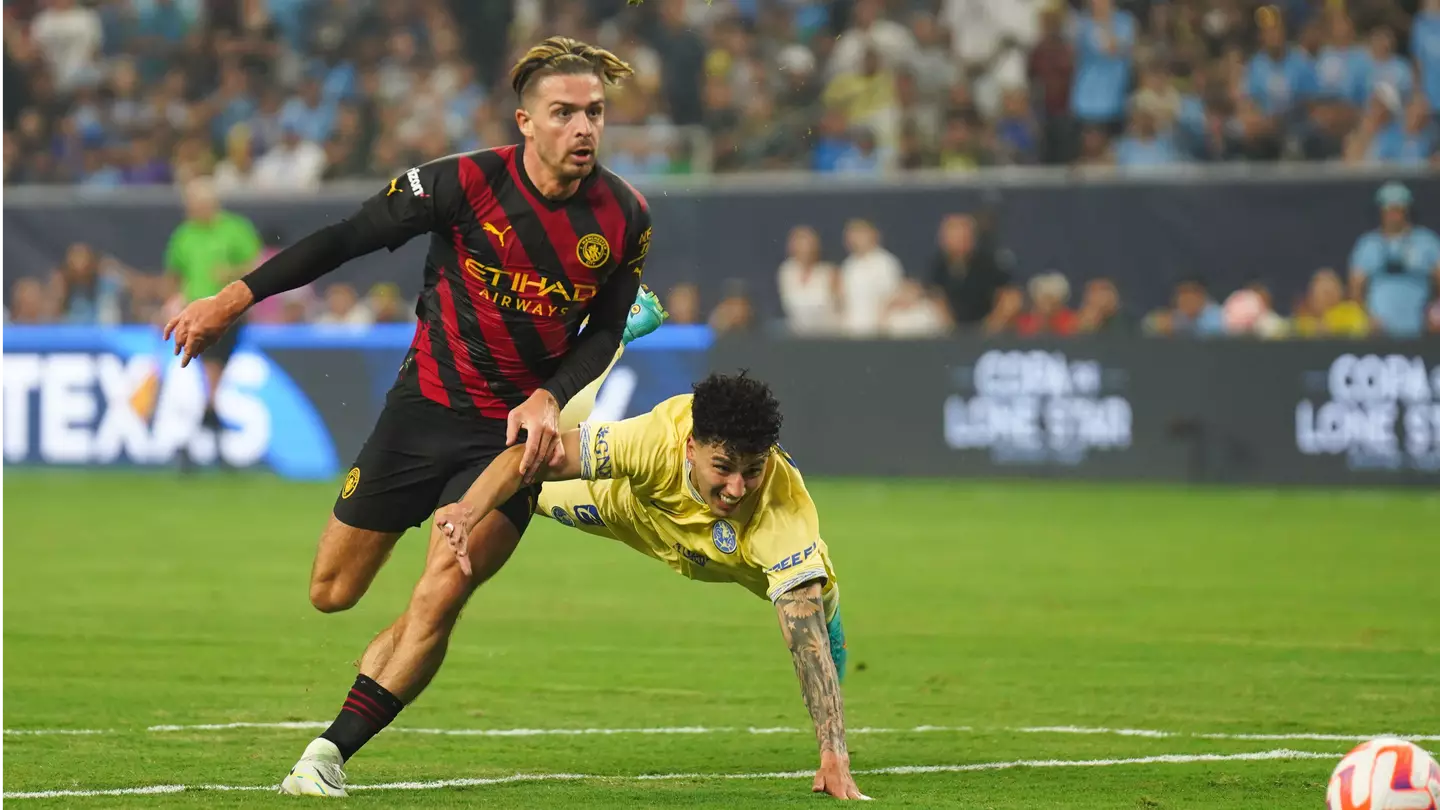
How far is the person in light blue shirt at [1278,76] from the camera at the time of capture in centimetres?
2042

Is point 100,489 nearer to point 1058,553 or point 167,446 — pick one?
point 167,446

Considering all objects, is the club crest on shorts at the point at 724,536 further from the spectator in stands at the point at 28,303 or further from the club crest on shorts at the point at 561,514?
the spectator in stands at the point at 28,303

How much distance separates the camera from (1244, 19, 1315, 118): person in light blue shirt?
67.0 feet

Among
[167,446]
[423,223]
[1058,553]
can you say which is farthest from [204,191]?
[423,223]

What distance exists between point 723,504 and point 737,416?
38cm

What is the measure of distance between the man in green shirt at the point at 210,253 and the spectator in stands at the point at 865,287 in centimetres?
565

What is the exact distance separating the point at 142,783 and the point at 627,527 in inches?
80.2

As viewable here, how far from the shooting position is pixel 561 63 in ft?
23.4

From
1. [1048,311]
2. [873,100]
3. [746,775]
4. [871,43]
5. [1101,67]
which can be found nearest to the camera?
[746,775]

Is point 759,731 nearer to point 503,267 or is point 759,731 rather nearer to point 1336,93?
point 503,267

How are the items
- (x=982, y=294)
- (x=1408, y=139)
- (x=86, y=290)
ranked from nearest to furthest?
(x=1408, y=139) < (x=982, y=294) < (x=86, y=290)

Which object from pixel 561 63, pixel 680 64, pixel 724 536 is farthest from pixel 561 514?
pixel 680 64

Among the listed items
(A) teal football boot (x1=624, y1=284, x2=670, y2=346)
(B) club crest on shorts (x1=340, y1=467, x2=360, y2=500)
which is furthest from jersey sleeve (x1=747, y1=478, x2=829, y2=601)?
(B) club crest on shorts (x1=340, y1=467, x2=360, y2=500)

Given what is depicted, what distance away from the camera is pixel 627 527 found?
26.0 feet
